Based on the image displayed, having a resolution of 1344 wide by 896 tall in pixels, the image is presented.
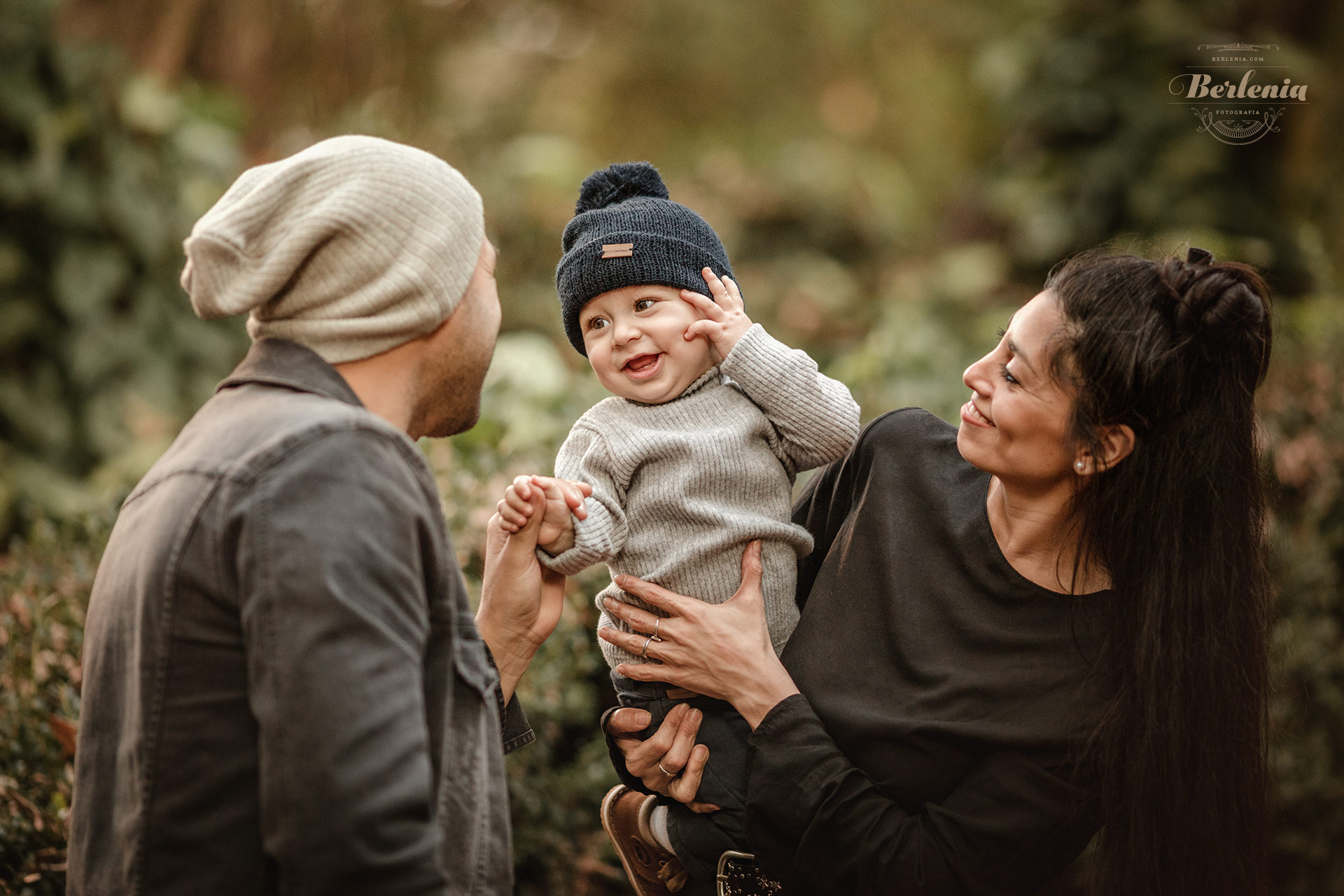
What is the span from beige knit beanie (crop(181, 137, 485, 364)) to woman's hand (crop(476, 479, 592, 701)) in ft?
1.81

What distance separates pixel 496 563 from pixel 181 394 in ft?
14.7

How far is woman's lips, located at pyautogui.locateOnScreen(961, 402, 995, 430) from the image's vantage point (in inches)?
85.1

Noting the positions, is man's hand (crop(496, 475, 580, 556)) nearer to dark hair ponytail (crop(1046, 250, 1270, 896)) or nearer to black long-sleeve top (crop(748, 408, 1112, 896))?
black long-sleeve top (crop(748, 408, 1112, 896))

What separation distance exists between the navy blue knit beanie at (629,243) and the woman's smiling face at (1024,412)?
2.18 ft

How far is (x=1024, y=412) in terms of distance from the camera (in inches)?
82.4

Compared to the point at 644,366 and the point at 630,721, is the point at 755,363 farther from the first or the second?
Answer: the point at 630,721

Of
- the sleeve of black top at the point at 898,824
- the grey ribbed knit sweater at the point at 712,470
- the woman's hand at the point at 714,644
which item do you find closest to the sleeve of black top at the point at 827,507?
the grey ribbed knit sweater at the point at 712,470

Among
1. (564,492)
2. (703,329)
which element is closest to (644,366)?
(703,329)

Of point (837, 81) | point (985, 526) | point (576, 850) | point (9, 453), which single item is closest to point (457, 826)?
point (985, 526)

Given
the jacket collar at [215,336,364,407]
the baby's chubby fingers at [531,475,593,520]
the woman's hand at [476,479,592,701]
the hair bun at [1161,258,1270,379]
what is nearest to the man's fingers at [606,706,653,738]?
the woman's hand at [476,479,592,701]

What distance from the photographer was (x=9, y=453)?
542cm

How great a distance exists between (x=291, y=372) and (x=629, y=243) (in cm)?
84

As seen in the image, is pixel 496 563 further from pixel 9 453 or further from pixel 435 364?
pixel 9 453

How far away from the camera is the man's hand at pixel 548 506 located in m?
2.07
